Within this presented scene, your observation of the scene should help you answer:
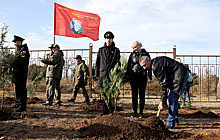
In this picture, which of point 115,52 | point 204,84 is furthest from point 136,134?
point 204,84

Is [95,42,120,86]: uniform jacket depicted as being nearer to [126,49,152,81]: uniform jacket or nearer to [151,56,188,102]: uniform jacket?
[126,49,152,81]: uniform jacket

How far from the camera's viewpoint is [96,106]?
6570mm

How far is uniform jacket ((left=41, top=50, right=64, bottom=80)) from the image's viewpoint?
666 cm

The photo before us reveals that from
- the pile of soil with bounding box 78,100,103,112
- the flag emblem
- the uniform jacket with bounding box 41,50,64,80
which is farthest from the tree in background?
the flag emblem

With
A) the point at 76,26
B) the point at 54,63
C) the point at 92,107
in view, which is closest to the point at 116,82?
the point at 92,107

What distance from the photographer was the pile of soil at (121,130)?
3545mm

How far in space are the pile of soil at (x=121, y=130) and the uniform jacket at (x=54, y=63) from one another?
10.8 ft

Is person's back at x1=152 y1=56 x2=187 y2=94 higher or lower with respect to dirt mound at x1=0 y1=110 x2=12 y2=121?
higher

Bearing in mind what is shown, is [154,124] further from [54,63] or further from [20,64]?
[54,63]

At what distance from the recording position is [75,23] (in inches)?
419

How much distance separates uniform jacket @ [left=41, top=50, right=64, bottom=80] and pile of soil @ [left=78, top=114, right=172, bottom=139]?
3.30 metres

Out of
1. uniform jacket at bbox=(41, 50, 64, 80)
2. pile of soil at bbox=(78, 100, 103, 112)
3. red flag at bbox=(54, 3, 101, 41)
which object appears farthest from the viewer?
red flag at bbox=(54, 3, 101, 41)

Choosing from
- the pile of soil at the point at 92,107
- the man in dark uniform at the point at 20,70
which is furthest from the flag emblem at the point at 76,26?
the pile of soil at the point at 92,107

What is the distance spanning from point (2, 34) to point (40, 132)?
2863 millimetres
